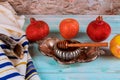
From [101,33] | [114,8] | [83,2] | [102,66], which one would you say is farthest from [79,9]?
[102,66]

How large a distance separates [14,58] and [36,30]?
145mm

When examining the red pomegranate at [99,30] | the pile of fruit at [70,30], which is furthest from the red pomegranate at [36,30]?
the red pomegranate at [99,30]

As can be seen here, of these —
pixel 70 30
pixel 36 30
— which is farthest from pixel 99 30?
pixel 36 30

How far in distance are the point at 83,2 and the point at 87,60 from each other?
0.40 m

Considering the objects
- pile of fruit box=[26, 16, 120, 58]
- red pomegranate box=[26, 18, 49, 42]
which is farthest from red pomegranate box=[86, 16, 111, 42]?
red pomegranate box=[26, 18, 49, 42]

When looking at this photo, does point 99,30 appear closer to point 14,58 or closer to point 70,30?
point 70,30

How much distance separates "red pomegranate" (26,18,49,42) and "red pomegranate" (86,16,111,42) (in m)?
0.16

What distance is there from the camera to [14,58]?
0.77m

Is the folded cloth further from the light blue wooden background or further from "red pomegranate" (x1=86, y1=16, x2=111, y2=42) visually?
"red pomegranate" (x1=86, y1=16, x2=111, y2=42)

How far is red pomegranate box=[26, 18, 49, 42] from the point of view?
871 millimetres

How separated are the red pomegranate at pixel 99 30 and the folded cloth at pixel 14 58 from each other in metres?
0.23

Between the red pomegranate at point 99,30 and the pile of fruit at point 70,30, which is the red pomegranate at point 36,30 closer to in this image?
the pile of fruit at point 70,30

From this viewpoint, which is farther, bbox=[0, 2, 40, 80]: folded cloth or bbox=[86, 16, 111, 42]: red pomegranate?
bbox=[86, 16, 111, 42]: red pomegranate

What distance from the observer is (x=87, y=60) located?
797 millimetres
